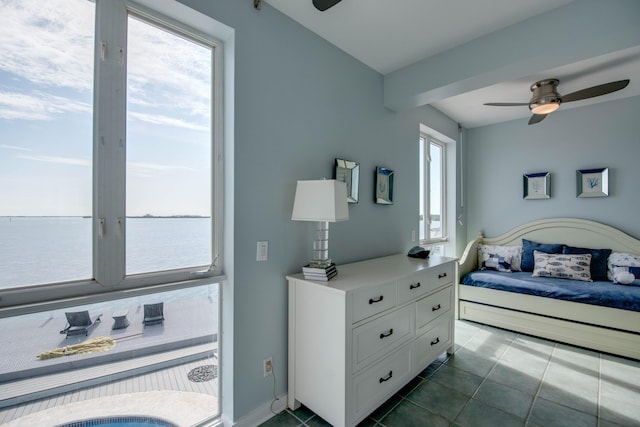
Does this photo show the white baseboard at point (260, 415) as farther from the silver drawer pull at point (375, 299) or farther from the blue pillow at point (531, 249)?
the blue pillow at point (531, 249)

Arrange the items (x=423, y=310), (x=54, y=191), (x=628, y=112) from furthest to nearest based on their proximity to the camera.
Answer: (x=628, y=112) → (x=423, y=310) → (x=54, y=191)

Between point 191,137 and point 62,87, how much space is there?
580mm

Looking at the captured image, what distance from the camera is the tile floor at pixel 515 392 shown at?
5.99 feet

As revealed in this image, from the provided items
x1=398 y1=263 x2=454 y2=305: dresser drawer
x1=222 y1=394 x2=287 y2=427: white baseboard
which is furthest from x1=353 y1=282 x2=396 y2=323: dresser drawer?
x1=222 y1=394 x2=287 y2=427: white baseboard

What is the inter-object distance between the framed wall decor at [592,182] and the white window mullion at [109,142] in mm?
4797

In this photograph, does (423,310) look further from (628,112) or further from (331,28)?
(628,112)

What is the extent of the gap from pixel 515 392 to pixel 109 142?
10.00ft

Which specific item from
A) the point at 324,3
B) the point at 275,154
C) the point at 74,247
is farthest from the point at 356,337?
the point at 324,3

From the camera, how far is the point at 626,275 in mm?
3000

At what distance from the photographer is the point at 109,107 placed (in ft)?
4.53

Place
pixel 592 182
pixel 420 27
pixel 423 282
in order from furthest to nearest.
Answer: pixel 592 182
pixel 423 282
pixel 420 27

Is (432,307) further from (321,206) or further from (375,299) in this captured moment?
(321,206)

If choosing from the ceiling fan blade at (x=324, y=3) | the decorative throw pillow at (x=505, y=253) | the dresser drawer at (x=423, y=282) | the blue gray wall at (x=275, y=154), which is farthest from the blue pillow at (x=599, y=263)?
the ceiling fan blade at (x=324, y=3)

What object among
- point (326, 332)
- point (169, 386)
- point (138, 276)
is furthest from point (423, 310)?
point (138, 276)
